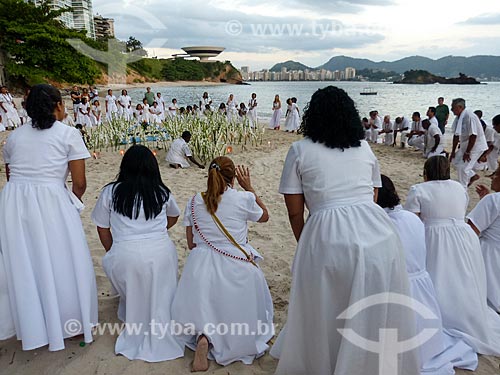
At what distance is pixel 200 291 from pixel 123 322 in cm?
76

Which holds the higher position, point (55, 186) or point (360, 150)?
point (360, 150)

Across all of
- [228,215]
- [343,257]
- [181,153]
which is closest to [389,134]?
[181,153]

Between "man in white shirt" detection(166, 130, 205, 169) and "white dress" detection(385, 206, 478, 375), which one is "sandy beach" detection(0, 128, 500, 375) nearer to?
"white dress" detection(385, 206, 478, 375)

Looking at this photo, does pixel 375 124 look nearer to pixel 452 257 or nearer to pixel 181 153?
pixel 181 153

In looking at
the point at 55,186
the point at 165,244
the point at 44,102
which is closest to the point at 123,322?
the point at 165,244

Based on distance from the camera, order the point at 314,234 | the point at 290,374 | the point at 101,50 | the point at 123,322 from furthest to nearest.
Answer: the point at 101,50 < the point at 123,322 < the point at 290,374 < the point at 314,234

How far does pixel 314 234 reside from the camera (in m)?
1.97

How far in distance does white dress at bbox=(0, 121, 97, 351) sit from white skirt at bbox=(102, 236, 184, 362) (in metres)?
0.28

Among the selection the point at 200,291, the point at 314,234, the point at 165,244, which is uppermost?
the point at 314,234

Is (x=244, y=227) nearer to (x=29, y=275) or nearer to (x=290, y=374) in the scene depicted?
(x=290, y=374)

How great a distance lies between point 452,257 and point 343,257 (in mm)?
1403

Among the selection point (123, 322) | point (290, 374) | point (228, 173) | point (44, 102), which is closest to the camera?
point (290, 374)

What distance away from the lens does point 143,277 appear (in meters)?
2.65

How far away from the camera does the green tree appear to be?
24406mm
